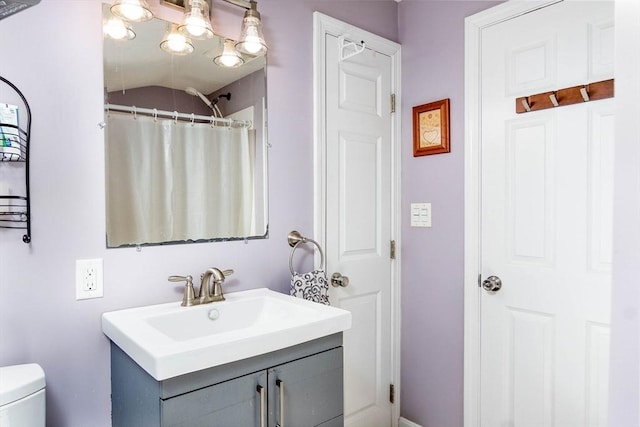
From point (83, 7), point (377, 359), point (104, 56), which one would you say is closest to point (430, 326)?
point (377, 359)

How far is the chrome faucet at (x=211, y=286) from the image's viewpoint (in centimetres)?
144

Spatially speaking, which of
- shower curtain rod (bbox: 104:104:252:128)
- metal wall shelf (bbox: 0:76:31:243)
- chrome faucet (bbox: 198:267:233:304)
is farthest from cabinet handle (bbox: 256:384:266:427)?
shower curtain rod (bbox: 104:104:252:128)

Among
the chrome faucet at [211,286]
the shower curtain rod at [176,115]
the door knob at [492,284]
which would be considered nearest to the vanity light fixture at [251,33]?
the shower curtain rod at [176,115]

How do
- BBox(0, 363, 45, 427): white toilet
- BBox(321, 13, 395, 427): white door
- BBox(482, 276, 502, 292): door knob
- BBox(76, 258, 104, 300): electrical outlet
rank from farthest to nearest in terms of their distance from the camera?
BBox(321, 13, 395, 427): white door
BBox(482, 276, 502, 292): door knob
BBox(76, 258, 104, 300): electrical outlet
BBox(0, 363, 45, 427): white toilet

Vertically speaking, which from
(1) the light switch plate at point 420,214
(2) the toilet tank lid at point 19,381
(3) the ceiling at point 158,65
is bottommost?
(2) the toilet tank lid at point 19,381

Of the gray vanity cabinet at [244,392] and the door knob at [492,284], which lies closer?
the gray vanity cabinet at [244,392]

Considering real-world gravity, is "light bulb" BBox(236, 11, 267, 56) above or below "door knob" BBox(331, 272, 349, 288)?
above

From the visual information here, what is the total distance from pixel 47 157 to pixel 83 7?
502 millimetres

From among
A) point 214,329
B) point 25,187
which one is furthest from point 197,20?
point 214,329

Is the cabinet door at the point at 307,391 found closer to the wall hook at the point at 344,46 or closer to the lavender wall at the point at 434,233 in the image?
the lavender wall at the point at 434,233

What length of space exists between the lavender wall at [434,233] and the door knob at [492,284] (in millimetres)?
134

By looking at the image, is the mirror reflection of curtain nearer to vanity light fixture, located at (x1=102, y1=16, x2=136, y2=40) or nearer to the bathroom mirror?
the bathroom mirror

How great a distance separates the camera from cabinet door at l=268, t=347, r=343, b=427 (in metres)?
1.18

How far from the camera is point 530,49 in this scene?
1.75 meters
